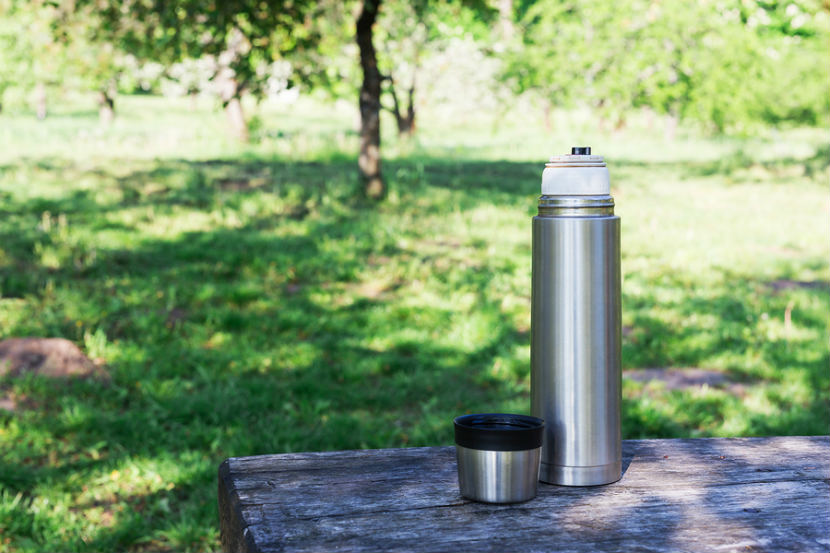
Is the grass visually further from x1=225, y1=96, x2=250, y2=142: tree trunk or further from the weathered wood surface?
x1=225, y1=96, x2=250, y2=142: tree trunk

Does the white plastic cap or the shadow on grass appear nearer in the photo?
the white plastic cap

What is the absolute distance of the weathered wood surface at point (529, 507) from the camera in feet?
4.40

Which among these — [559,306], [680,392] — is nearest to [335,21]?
[680,392]

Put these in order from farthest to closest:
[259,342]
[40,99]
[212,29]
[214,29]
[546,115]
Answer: [40,99]
[546,115]
[212,29]
[214,29]
[259,342]

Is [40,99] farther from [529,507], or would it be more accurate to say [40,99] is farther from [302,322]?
[529,507]

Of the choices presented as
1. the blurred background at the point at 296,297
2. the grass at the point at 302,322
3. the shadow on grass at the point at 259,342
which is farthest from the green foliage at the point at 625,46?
the shadow on grass at the point at 259,342

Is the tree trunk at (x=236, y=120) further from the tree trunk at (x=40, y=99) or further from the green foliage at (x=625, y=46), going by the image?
the tree trunk at (x=40, y=99)

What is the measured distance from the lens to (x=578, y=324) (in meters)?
1.58

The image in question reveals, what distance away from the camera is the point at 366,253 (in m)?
8.36

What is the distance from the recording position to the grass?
421 cm

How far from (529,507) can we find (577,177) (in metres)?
0.62

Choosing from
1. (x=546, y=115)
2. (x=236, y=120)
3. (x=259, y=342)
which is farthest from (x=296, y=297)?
(x=546, y=115)

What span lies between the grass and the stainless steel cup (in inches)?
90.7

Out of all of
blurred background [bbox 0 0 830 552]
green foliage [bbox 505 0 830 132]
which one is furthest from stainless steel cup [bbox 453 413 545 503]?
green foliage [bbox 505 0 830 132]
